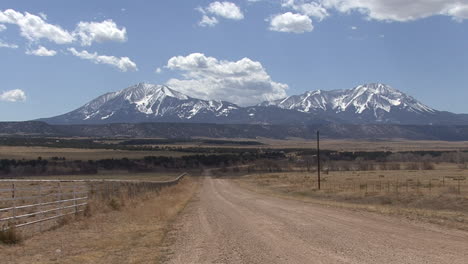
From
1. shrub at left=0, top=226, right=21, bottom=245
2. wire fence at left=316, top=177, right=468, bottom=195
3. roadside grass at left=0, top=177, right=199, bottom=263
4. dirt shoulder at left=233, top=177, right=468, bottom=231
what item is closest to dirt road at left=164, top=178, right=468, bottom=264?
roadside grass at left=0, top=177, right=199, bottom=263

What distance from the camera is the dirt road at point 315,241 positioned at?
14.6 m

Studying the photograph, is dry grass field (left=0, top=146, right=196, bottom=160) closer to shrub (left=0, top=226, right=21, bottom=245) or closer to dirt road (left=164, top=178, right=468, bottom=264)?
dirt road (left=164, top=178, right=468, bottom=264)

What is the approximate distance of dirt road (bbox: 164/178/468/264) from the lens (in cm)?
1457

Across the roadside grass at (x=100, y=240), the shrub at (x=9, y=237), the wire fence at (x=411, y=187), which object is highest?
the shrub at (x=9, y=237)

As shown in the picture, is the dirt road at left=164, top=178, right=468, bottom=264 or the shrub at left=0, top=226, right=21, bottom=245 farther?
the shrub at left=0, top=226, right=21, bottom=245

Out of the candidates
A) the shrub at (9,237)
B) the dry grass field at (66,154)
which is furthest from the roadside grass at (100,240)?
the dry grass field at (66,154)

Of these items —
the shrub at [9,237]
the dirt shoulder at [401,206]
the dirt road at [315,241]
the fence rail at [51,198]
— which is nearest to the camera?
the dirt road at [315,241]

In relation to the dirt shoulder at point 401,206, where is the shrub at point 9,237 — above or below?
above

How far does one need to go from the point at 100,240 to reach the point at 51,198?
15.0m

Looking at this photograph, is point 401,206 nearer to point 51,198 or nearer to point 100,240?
point 51,198

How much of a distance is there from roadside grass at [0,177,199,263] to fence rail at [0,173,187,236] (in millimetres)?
873

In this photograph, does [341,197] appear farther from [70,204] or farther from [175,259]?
[175,259]

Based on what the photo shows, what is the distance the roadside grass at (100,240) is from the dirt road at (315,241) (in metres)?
1.02

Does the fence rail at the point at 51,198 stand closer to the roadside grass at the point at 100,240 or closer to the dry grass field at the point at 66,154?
the roadside grass at the point at 100,240
